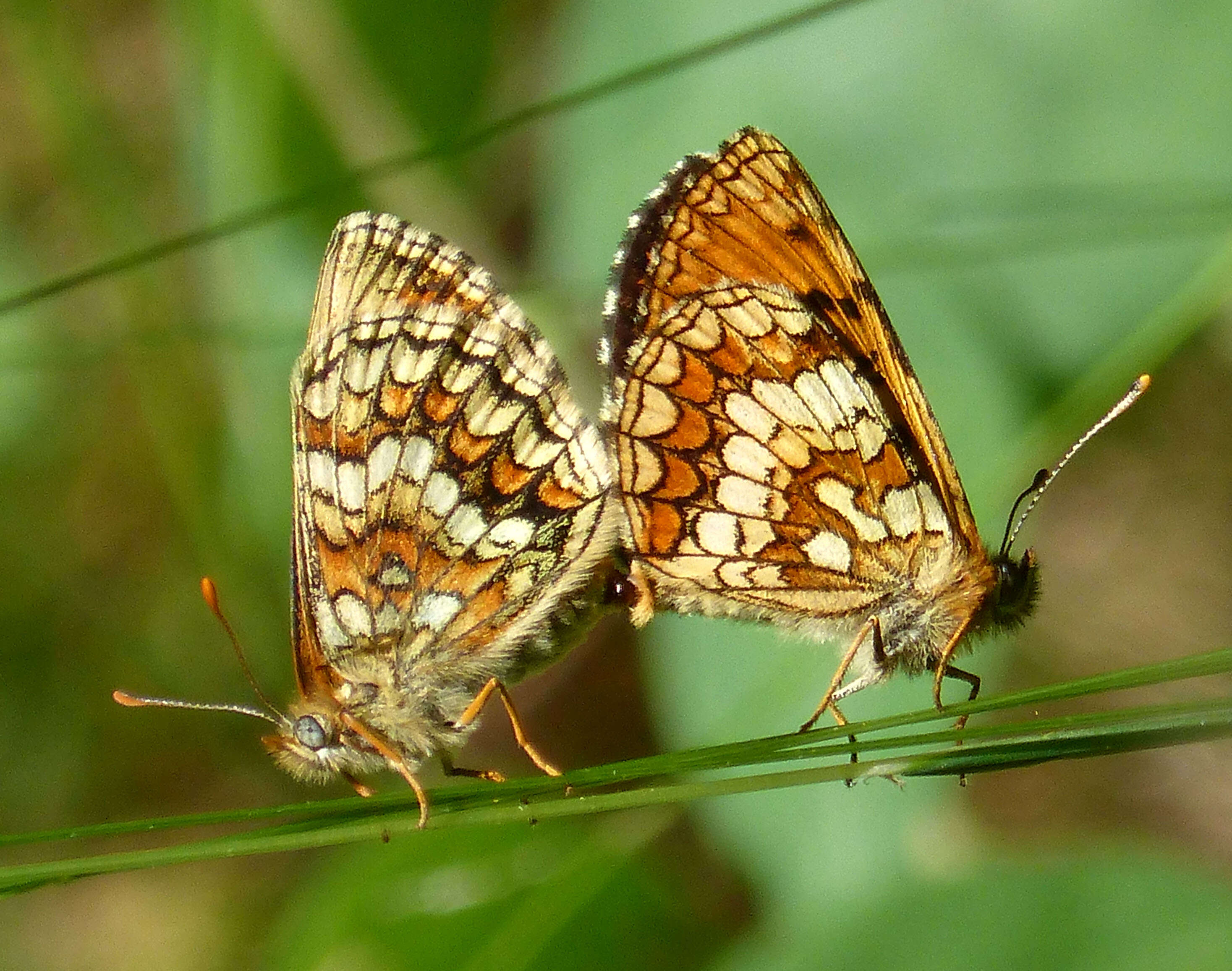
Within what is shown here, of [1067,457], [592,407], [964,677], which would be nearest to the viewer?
[1067,457]

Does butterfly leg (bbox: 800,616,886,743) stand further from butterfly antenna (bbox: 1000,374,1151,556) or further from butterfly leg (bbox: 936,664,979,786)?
butterfly antenna (bbox: 1000,374,1151,556)

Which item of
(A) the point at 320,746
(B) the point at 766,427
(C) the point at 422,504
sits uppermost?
(C) the point at 422,504

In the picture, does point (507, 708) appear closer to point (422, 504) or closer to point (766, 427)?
point (422, 504)

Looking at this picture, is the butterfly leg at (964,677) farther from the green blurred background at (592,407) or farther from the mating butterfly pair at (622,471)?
the green blurred background at (592,407)

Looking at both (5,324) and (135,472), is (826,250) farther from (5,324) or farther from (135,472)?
(5,324)

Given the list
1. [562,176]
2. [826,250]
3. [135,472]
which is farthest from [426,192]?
[826,250]

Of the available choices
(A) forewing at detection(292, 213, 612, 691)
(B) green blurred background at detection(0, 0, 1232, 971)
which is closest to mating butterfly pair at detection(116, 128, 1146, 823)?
(A) forewing at detection(292, 213, 612, 691)

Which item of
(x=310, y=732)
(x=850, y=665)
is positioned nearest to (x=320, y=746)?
(x=310, y=732)
